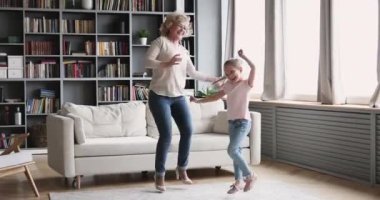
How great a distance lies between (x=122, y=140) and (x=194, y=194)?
3.25ft

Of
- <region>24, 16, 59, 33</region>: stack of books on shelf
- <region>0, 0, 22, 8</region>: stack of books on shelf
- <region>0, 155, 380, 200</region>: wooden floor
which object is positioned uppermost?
<region>0, 0, 22, 8</region>: stack of books on shelf

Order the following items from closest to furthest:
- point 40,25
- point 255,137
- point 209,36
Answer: point 255,137, point 40,25, point 209,36

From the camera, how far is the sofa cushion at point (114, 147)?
15.4 ft

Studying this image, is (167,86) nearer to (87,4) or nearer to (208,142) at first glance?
(208,142)

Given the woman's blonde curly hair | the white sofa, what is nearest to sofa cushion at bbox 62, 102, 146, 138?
the white sofa

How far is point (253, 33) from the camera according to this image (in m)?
7.50

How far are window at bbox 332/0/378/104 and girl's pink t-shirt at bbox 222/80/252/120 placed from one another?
150cm

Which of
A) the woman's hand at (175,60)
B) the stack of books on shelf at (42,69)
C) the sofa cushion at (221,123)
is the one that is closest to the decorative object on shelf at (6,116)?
the stack of books on shelf at (42,69)

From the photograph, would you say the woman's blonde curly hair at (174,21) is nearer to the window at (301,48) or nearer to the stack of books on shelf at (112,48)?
the window at (301,48)

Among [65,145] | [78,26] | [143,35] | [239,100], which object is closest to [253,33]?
[143,35]

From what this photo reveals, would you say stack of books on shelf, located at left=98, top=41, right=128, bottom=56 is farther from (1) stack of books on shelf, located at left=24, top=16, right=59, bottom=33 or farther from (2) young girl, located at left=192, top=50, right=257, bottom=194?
(2) young girl, located at left=192, top=50, right=257, bottom=194

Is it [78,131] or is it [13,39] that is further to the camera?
[13,39]

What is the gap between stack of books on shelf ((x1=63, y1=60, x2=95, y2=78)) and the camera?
291 inches

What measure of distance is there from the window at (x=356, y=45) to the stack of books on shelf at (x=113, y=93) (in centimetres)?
333
